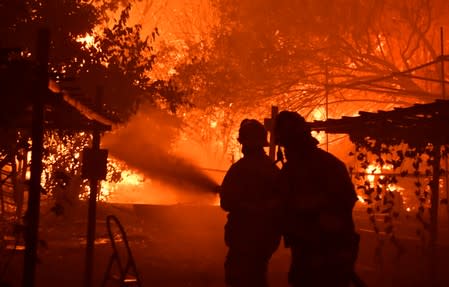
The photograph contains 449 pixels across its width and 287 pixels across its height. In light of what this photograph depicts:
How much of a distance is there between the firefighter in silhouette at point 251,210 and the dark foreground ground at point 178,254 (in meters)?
2.24

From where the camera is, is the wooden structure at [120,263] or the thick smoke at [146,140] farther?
the thick smoke at [146,140]

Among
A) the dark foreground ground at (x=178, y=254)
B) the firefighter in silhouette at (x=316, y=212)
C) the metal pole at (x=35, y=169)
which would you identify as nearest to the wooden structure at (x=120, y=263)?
the dark foreground ground at (x=178, y=254)

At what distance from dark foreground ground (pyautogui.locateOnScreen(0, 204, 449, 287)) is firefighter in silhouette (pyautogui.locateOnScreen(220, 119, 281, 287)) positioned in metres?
2.24

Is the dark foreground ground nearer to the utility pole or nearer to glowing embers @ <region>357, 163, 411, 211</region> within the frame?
glowing embers @ <region>357, 163, 411, 211</region>

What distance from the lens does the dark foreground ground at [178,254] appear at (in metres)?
10.9

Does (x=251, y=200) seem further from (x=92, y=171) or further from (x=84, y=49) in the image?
(x=84, y=49)

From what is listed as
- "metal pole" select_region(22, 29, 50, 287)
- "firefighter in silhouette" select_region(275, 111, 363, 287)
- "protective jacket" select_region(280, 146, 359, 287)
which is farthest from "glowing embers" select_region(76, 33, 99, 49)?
"protective jacket" select_region(280, 146, 359, 287)

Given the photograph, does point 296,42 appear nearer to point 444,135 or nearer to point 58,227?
point 58,227

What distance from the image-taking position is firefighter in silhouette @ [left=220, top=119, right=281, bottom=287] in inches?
207

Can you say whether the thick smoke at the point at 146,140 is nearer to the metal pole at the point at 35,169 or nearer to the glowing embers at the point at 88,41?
the glowing embers at the point at 88,41

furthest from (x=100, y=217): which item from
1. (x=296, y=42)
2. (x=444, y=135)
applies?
(x=444, y=135)

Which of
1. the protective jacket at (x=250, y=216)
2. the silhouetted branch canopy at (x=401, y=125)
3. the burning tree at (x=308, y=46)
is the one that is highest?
the burning tree at (x=308, y=46)

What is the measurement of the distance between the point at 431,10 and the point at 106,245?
→ 53.0 feet

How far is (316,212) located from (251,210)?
1.10m
